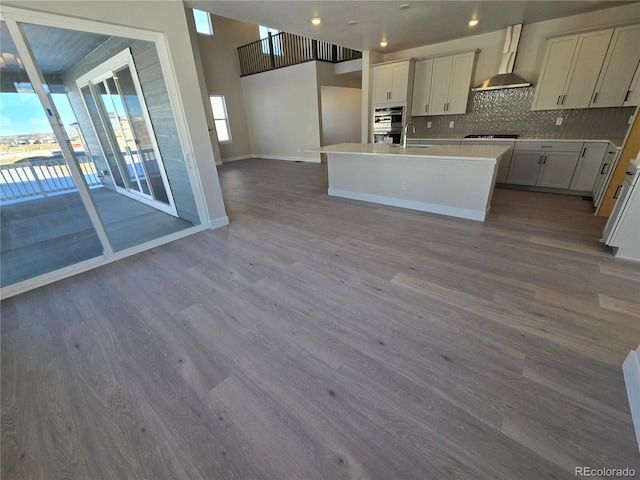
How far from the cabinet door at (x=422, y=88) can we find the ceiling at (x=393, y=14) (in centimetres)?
58

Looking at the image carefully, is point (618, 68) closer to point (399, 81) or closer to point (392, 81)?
point (399, 81)

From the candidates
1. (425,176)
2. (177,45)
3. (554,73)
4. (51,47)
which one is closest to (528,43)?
(554,73)

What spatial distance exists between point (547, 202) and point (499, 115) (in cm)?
209

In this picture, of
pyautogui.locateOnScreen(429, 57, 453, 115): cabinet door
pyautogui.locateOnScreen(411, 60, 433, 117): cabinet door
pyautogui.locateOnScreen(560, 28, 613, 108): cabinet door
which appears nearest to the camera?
pyautogui.locateOnScreen(560, 28, 613, 108): cabinet door

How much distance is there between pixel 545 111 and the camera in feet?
15.4

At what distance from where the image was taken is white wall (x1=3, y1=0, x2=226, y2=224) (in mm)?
2271

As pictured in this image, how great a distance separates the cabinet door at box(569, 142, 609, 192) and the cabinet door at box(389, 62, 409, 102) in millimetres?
3233

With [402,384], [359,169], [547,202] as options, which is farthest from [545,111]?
[402,384]

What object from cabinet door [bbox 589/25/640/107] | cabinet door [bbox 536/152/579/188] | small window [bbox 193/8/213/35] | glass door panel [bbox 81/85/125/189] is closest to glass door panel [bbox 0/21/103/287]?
glass door panel [bbox 81/85/125/189]

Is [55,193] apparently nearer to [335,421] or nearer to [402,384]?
[335,421]

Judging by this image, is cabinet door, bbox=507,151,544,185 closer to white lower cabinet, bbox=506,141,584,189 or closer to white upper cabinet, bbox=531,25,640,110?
white lower cabinet, bbox=506,141,584,189

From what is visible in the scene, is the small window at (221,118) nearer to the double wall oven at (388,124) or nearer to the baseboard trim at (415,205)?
the double wall oven at (388,124)

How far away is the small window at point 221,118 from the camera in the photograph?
9031mm

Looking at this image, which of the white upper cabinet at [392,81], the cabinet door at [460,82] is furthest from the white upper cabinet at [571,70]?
the white upper cabinet at [392,81]
